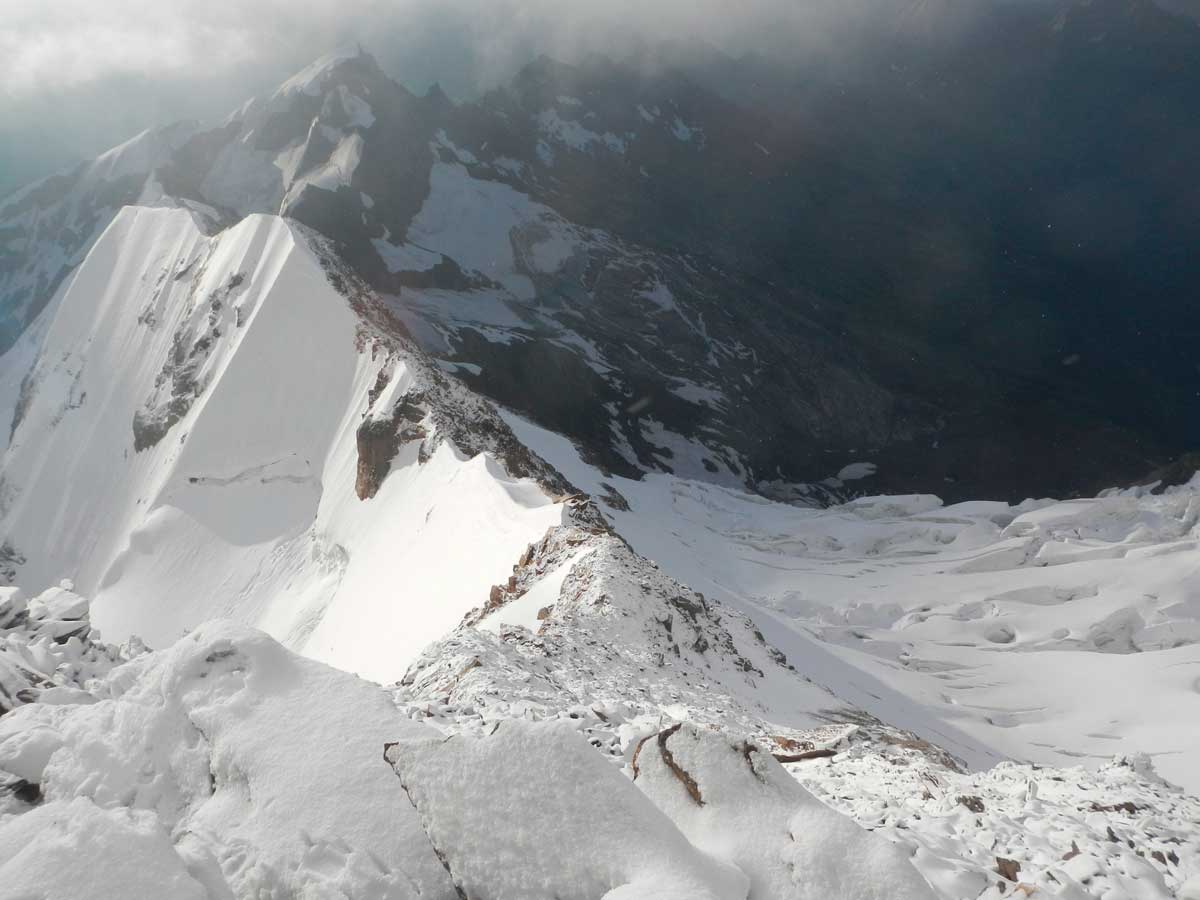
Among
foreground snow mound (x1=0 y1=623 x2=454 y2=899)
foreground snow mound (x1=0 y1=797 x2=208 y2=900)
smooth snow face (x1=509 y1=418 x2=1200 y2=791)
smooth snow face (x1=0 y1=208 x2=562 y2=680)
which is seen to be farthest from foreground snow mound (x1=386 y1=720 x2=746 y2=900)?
smooth snow face (x1=509 y1=418 x2=1200 y2=791)

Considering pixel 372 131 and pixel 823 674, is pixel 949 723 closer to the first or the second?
pixel 823 674

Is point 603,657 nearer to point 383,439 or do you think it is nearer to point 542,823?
point 542,823

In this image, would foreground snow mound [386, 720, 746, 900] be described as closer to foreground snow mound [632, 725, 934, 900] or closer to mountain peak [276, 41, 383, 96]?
foreground snow mound [632, 725, 934, 900]

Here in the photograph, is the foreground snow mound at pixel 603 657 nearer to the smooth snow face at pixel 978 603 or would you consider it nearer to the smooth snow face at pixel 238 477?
the smooth snow face at pixel 238 477

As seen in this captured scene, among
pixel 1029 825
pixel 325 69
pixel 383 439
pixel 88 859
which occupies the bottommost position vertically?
pixel 88 859

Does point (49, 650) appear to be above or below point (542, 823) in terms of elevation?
below

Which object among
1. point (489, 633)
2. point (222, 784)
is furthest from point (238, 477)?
point (222, 784)
